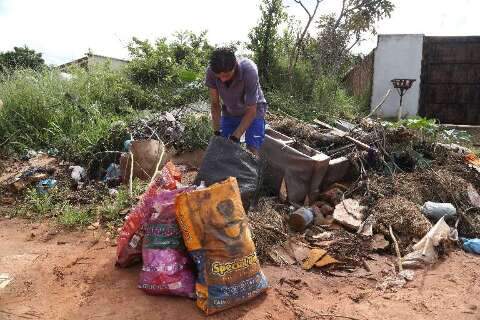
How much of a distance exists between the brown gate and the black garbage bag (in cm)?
752

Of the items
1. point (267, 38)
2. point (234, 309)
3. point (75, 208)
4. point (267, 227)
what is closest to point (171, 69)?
point (267, 38)

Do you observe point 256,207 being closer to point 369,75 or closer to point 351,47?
point 351,47

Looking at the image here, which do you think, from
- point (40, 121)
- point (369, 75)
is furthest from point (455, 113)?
point (40, 121)

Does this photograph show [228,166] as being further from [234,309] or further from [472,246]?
[472,246]

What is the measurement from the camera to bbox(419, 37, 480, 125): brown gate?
8984mm

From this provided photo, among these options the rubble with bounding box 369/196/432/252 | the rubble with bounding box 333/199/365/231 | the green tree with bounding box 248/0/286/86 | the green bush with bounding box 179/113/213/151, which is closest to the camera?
the rubble with bounding box 369/196/432/252

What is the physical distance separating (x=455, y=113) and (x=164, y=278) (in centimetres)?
873

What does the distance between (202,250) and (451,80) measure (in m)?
8.57

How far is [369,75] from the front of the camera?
32.0ft

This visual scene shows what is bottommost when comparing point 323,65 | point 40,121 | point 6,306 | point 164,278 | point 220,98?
point 6,306

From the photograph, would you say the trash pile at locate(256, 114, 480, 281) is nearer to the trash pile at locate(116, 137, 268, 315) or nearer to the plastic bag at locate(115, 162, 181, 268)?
the trash pile at locate(116, 137, 268, 315)

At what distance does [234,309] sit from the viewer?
238cm

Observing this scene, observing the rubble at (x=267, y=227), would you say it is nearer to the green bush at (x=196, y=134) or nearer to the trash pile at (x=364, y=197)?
the trash pile at (x=364, y=197)

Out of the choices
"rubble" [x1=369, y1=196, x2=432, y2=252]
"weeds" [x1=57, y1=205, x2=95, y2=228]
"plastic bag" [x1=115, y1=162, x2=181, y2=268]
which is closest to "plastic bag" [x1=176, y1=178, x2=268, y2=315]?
"plastic bag" [x1=115, y1=162, x2=181, y2=268]
